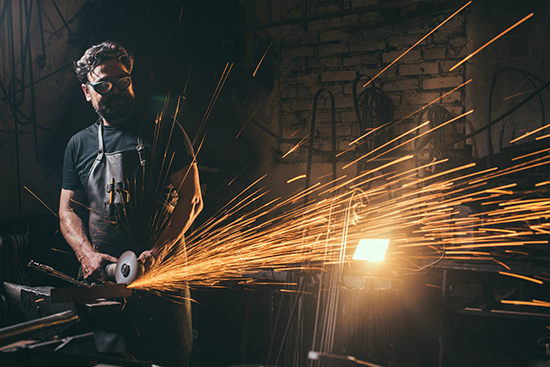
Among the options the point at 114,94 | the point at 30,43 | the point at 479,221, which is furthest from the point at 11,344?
the point at 30,43

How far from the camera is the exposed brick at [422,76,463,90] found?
337 cm

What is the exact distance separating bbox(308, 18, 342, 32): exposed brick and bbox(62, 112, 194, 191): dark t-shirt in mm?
2141

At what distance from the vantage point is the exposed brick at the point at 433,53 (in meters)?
3.39

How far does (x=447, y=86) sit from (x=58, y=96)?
11.8 ft

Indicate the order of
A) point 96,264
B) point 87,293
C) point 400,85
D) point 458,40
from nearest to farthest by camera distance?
point 87,293
point 96,264
point 458,40
point 400,85

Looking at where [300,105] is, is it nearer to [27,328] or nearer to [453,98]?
[453,98]

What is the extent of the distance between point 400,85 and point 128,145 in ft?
8.47

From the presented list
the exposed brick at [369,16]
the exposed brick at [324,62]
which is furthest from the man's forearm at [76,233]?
the exposed brick at [369,16]

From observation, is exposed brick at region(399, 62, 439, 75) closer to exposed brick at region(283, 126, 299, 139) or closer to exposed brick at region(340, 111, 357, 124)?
exposed brick at region(340, 111, 357, 124)

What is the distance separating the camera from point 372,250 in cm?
216

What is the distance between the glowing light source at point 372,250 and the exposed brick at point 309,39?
7.76 feet

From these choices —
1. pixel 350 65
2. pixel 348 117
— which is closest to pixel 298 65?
pixel 350 65

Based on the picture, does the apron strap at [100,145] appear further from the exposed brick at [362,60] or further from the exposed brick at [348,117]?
the exposed brick at [362,60]

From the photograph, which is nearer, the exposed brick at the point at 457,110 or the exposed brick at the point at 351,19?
the exposed brick at the point at 457,110
